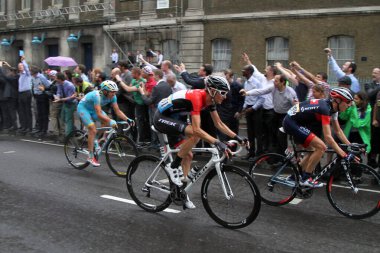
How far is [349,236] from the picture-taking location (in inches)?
220

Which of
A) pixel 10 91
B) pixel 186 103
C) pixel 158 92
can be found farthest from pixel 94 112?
pixel 10 91

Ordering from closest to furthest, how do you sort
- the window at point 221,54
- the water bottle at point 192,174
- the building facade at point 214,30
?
the water bottle at point 192,174, the building facade at point 214,30, the window at point 221,54

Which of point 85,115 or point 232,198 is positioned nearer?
point 232,198

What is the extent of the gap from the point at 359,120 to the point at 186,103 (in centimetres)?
425

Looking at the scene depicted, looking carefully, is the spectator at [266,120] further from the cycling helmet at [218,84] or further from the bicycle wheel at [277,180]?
the cycling helmet at [218,84]

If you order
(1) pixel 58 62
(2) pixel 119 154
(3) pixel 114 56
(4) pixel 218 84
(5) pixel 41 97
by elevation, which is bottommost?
(2) pixel 119 154

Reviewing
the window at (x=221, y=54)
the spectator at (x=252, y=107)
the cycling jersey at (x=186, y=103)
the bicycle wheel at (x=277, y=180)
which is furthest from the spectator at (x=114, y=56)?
the cycling jersey at (x=186, y=103)

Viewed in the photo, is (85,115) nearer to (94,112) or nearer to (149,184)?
(94,112)

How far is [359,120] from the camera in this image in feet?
28.5

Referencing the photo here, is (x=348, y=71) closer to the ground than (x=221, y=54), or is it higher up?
closer to the ground

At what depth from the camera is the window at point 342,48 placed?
19.4 metres

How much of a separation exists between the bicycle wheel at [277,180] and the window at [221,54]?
16.3 metres

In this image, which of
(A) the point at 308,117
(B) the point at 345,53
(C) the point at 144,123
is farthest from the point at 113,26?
(A) the point at 308,117

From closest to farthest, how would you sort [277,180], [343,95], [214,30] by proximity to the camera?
[343,95], [277,180], [214,30]
